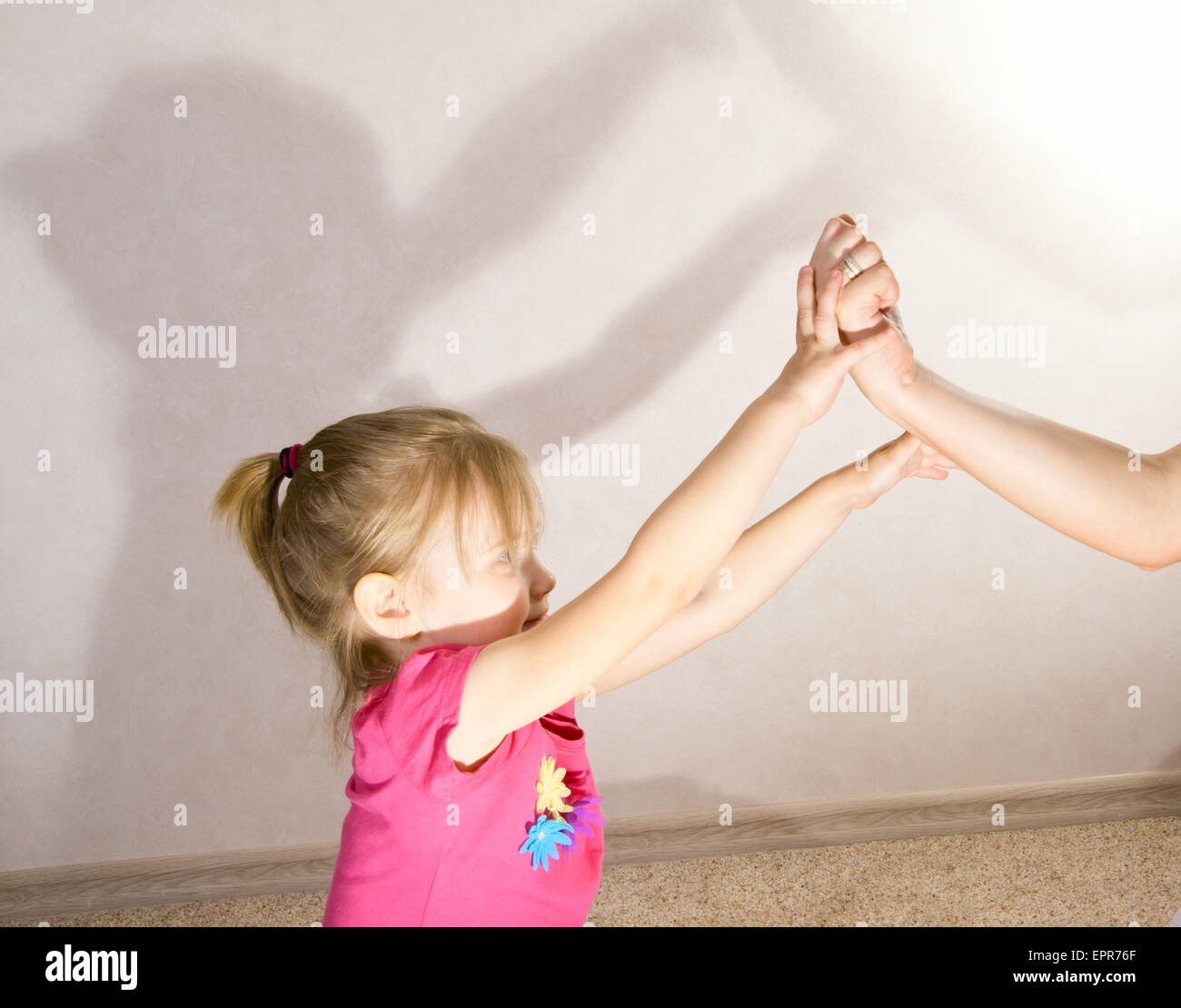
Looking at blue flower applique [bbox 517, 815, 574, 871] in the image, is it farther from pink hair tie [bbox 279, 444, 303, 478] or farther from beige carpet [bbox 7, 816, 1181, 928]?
beige carpet [bbox 7, 816, 1181, 928]

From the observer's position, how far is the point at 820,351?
986mm

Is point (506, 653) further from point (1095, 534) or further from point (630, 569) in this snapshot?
point (1095, 534)

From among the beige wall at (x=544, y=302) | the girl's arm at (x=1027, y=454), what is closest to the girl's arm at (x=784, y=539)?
the girl's arm at (x=1027, y=454)

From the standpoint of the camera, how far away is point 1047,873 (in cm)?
204

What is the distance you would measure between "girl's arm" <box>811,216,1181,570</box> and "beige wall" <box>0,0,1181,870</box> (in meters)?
1.00

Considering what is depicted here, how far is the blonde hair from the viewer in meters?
1.03

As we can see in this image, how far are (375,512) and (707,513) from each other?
373 mm

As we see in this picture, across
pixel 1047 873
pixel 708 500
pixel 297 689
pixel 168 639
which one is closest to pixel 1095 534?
pixel 708 500

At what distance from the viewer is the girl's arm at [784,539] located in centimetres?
118

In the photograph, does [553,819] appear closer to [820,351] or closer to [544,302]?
[820,351]

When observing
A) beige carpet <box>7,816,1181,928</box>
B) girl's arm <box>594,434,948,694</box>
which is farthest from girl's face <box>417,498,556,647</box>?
beige carpet <box>7,816,1181,928</box>

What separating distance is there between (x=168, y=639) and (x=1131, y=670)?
2138 millimetres

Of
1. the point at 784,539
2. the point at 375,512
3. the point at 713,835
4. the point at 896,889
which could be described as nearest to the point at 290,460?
the point at 375,512
